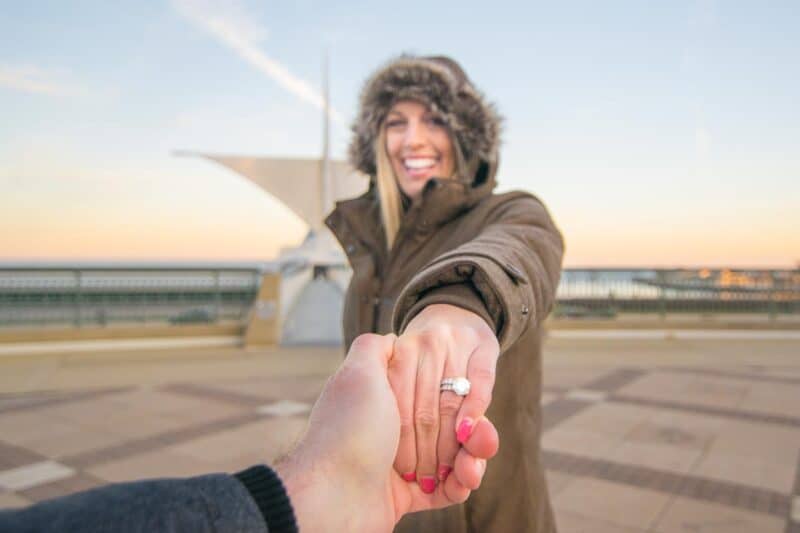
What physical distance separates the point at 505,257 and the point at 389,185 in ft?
3.20

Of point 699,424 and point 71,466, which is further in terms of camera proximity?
point 699,424

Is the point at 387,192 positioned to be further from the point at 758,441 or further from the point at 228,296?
the point at 228,296

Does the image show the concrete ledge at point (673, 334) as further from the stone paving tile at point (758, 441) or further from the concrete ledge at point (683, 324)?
the stone paving tile at point (758, 441)

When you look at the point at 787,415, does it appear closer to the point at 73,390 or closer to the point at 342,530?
the point at 342,530

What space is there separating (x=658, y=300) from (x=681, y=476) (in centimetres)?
784

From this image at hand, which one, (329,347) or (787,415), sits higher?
(787,415)

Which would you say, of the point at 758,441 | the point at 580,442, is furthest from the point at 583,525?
the point at 758,441

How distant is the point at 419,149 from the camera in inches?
80.1

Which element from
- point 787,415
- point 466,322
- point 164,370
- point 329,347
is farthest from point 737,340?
point 466,322

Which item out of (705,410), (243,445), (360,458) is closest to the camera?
(360,458)

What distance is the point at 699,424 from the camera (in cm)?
538

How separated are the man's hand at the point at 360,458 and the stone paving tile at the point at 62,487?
371cm

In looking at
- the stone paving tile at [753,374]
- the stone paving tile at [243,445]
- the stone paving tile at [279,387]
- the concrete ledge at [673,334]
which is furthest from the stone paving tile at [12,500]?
the concrete ledge at [673,334]

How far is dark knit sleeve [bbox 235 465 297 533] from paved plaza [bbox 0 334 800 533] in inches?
127
